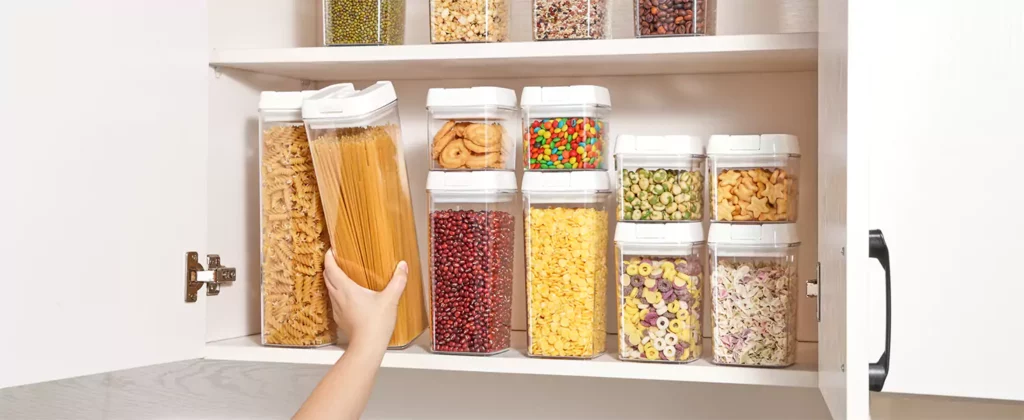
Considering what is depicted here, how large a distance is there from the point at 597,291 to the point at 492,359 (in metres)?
0.16

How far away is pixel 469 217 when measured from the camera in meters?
1.22

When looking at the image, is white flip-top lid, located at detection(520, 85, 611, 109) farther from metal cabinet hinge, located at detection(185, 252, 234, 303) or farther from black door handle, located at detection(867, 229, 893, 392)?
metal cabinet hinge, located at detection(185, 252, 234, 303)

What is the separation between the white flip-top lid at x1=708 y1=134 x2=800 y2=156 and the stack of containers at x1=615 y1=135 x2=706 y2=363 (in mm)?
34

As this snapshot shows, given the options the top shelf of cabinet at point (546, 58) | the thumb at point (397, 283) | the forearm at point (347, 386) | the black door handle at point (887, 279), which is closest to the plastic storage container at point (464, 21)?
the top shelf of cabinet at point (546, 58)

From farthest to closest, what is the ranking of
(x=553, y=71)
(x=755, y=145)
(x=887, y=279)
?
1. (x=553, y=71)
2. (x=755, y=145)
3. (x=887, y=279)

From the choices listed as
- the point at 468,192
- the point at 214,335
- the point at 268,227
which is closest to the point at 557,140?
the point at 468,192

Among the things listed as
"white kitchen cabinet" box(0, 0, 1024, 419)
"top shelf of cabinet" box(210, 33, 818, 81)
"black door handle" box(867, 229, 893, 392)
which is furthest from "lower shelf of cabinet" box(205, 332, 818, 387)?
"top shelf of cabinet" box(210, 33, 818, 81)

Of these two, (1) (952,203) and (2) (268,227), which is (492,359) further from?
(1) (952,203)

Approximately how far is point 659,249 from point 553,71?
0.36m

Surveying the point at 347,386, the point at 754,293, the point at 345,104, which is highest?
the point at 345,104

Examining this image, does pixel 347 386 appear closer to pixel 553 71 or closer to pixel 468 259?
pixel 468 259

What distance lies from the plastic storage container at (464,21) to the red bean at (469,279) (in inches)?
9.4

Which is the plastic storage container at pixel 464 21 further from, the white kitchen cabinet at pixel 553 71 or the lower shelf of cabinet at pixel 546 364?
the lower shelf of cabinet at pixel 546 364

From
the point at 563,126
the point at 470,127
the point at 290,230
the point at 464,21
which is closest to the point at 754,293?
the point at 563,126
